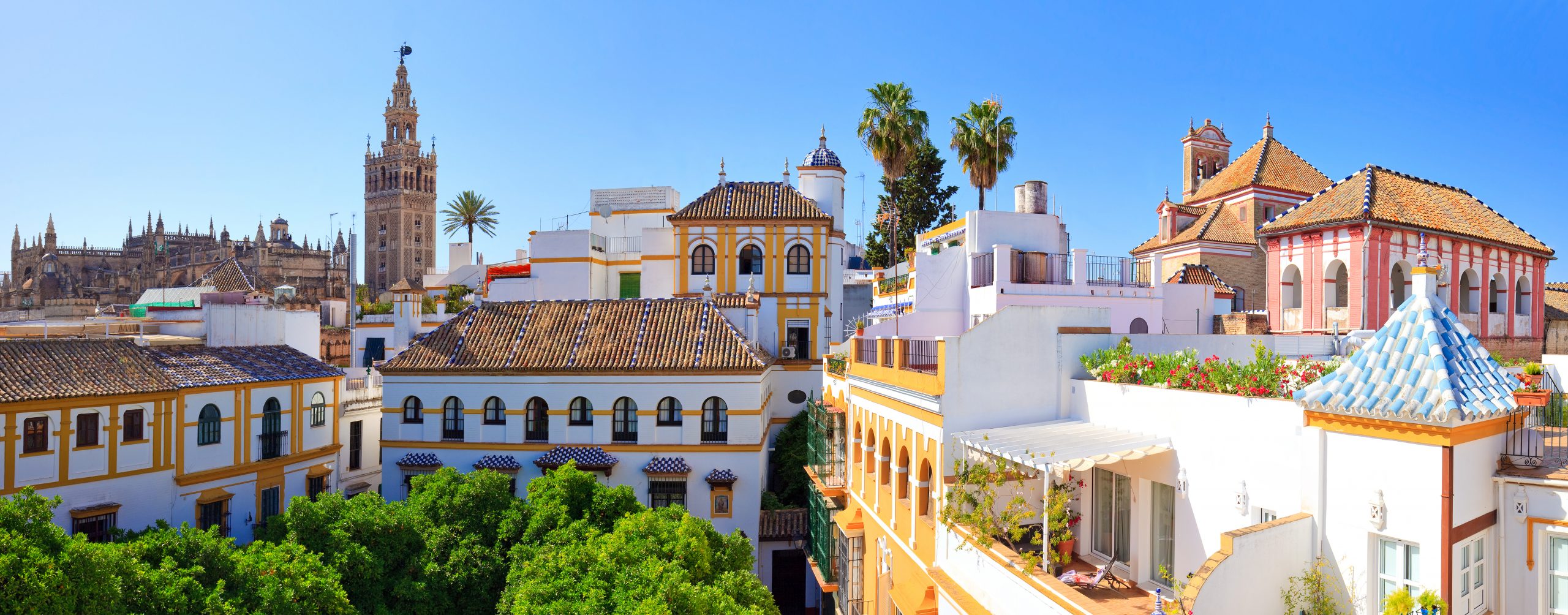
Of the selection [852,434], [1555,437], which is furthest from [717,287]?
[1555,437]

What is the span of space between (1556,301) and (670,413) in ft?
104

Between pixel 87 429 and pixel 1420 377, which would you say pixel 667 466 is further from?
pixel 1420 377

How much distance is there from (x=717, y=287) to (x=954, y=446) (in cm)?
2087

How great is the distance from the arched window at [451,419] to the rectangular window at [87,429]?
27.2ft

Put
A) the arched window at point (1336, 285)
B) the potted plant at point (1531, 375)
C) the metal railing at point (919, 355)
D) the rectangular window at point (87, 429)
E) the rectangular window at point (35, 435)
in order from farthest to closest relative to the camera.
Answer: the arched window at point (1336, 285)
the rectangular window at point (87, 429)
the rectangular window at point (35, 435)
the metal railing at point (919, 355)
the potted plant at point (1531, 375)

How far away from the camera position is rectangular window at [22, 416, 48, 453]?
64.3ft

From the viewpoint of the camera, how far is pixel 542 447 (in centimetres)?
2614

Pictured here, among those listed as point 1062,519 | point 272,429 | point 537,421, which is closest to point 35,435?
point 272,429

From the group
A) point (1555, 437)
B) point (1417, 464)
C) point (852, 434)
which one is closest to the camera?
point (1417, 464)

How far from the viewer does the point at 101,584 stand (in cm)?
1387

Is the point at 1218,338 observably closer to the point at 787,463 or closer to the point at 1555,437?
the point at 1555,437

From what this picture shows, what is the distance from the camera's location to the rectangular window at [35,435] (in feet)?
64.3

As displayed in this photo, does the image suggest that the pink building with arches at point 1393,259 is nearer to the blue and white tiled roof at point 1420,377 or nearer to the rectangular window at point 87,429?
the blue and white tiled roof at point 1420,377

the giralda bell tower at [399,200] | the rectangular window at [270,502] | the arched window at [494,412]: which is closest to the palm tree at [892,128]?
the arched window at [494,412]
